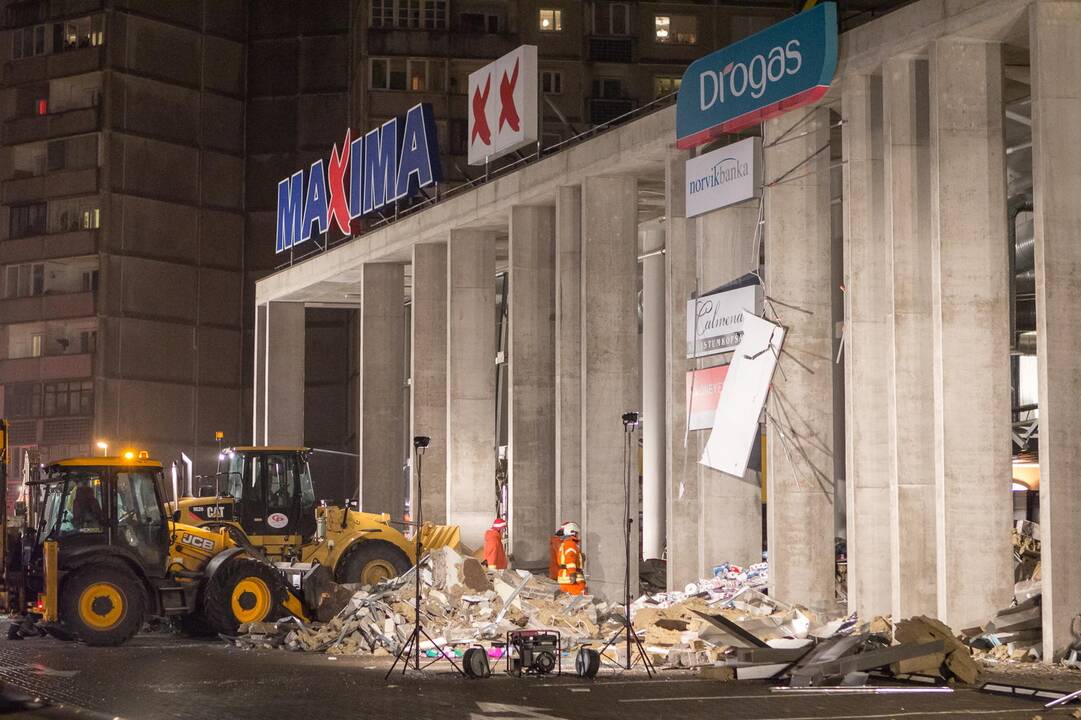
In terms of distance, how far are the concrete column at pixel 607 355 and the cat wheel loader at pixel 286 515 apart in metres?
4.13

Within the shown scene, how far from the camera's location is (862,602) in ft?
73.7

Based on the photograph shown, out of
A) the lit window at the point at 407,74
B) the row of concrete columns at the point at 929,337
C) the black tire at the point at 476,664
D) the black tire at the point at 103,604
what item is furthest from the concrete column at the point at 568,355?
the lit window at the point at 407,74

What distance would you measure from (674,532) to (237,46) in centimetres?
5131

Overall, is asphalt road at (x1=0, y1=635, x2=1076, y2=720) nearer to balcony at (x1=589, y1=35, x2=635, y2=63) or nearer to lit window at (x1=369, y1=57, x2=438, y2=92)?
lit window at (x1=369, y1=57, x2=438, y2=92)

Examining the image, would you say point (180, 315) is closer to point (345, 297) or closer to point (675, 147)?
point (345, 297)

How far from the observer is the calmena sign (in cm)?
4034

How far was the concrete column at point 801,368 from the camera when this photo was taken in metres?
24.2

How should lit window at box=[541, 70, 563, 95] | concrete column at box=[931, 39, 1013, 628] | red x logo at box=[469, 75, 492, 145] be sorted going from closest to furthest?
A: concrete column at box=[931, 39, 1013, 628]
red x logo at box=[469, 75, 492, 145]
lit window at box=[541, 70, 563, 95]

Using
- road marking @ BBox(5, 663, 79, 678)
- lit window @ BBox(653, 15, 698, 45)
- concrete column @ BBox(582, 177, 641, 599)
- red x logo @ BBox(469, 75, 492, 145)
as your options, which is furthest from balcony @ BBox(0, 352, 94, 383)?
road marking @ BBox(5, 663, 79, 678)

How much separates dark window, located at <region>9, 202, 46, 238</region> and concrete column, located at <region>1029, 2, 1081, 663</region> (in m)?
56.3

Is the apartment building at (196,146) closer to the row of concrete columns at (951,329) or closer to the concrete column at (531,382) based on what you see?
the concrete column at (531,382)

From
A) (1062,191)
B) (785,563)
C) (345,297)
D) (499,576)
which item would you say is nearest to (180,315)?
(345,297)

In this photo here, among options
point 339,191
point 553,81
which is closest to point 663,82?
point 553,81

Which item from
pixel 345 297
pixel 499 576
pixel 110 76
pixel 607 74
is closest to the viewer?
pixel 499 576
